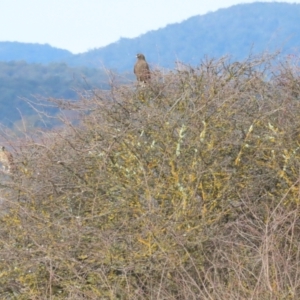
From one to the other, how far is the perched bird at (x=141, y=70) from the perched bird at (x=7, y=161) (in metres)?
1.79

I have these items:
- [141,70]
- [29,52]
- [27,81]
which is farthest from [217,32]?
[141,70]

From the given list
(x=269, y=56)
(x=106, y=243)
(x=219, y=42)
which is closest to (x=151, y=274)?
(x=106, y=243)

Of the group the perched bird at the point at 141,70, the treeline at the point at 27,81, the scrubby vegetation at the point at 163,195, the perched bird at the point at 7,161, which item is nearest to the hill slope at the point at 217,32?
the treeline at the point at 27,81

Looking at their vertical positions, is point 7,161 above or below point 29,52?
above

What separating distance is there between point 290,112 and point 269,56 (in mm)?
1759

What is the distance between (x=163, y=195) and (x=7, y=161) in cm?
268

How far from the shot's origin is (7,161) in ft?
30.6

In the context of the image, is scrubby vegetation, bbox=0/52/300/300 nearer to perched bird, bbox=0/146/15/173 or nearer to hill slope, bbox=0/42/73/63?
perched bird, bbox=0/146/15/173

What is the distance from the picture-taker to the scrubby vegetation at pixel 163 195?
6969mm

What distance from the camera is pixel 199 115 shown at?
7930mm

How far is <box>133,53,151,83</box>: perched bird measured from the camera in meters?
9.37

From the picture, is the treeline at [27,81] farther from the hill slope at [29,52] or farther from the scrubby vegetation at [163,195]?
the scrubby vegetation at [163,195]

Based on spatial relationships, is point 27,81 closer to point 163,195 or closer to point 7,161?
point 7,161

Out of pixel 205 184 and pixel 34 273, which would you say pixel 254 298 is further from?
pixel 34 273
